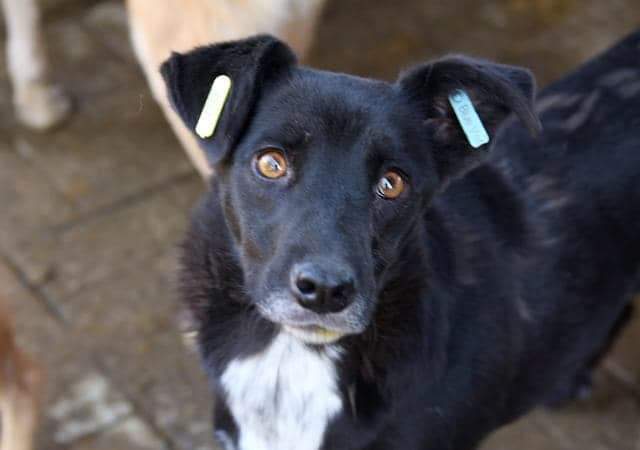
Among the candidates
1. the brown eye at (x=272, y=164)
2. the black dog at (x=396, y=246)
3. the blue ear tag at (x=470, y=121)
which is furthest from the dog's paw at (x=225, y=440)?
the blue ear tag at (x=470, y=121)

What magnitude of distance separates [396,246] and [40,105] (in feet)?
8.07

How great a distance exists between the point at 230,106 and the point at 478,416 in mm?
1007

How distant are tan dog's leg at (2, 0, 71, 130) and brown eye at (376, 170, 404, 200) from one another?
2.49 meters

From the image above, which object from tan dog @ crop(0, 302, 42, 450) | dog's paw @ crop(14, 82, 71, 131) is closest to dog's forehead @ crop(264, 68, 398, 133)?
tan dog @ crop(0, 302, 42, 450)

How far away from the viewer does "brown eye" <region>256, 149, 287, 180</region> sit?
8.03ft

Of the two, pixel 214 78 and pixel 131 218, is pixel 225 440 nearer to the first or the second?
pixel 214 78

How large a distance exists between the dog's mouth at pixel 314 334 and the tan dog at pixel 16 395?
0.97 m

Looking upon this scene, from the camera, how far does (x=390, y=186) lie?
2.47 metres

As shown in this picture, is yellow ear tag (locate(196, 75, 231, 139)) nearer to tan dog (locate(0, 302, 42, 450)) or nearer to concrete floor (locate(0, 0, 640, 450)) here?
tan dog (locate(0, 302, 42, 450))

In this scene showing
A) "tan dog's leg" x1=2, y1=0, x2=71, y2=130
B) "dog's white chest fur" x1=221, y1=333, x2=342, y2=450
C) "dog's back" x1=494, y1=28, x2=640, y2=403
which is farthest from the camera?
"tan dog's leg" x1=2, y1=0, x2=71, y2=130

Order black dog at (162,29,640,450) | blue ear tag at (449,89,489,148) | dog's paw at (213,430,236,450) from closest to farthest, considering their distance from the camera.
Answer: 1. black dog at (162,29,640,450)
2. blue ear tag at (449,89,489,148)
3. dog's paw at (213,430,236,450)

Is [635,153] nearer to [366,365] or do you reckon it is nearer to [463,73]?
[463,73]

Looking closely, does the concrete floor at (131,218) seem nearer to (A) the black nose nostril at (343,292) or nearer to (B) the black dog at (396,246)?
(B) the black dog at (396,246)

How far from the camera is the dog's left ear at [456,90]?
2.48 metres
